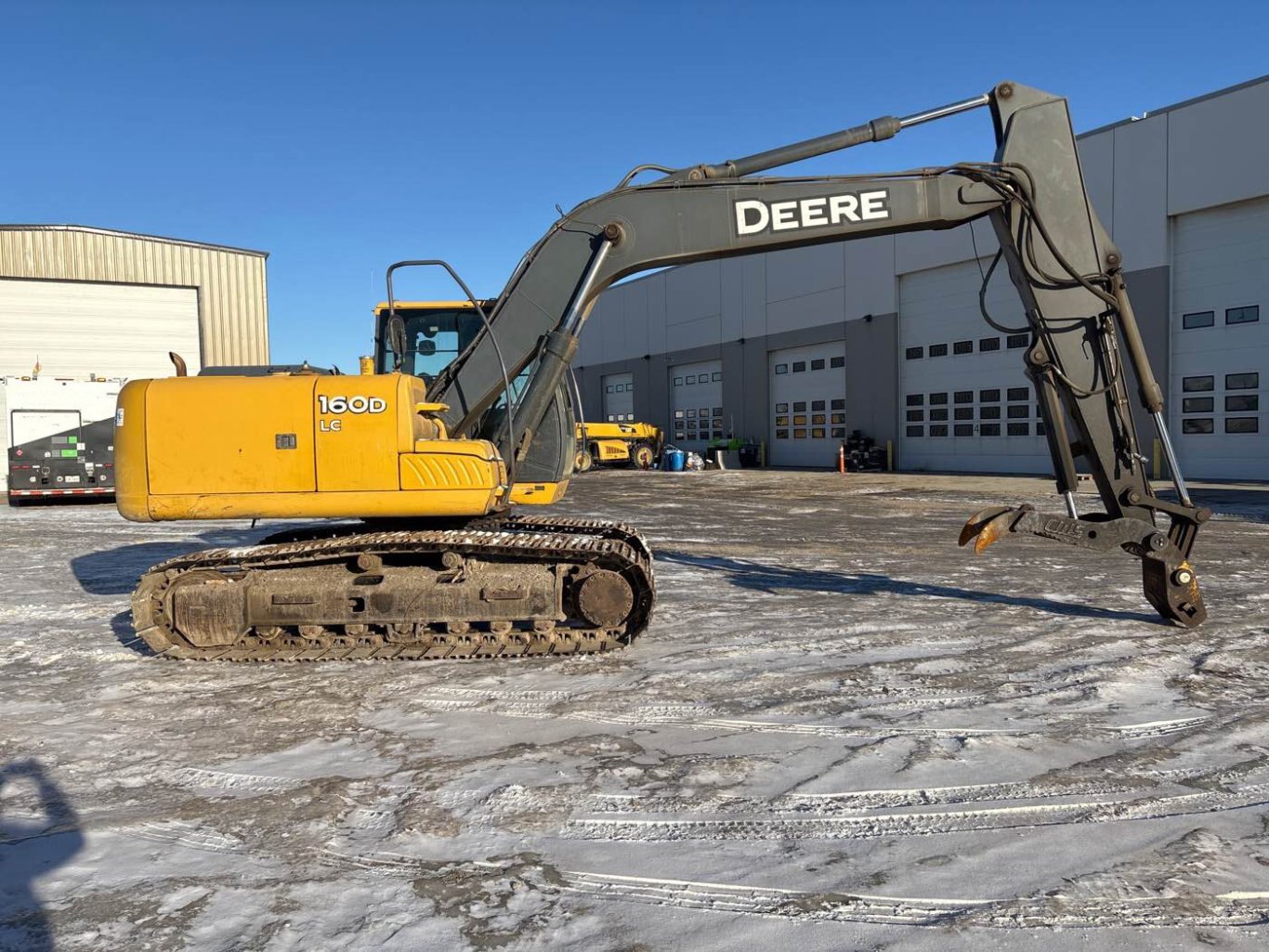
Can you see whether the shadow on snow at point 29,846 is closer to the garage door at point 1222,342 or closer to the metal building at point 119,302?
the garage door at point 1222,342

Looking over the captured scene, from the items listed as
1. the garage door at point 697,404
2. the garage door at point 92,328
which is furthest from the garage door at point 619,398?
the garage door at point 92,328

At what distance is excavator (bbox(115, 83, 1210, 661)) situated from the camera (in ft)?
19.1

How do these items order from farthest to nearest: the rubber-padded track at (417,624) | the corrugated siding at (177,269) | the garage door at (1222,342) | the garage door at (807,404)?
the garage door at (807,404) < the corrugated siding at (177,269) < the garage door at (1222,342) < the rubber-padded track at (417,624)

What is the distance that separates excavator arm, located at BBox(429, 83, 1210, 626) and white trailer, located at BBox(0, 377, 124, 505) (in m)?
16.2

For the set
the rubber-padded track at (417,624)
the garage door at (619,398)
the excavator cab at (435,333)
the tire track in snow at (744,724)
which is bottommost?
the tire track in snow at (744,724)

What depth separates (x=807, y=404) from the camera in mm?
32750

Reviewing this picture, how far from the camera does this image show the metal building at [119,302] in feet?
84.6

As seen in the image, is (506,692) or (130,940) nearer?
(130,940)

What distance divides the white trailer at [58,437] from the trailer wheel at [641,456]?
52.7ft

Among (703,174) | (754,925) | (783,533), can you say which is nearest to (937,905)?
(754,925)

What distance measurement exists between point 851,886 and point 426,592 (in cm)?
370

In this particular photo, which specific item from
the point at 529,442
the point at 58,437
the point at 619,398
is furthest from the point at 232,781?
the point at 619,398

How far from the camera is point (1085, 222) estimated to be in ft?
21.1

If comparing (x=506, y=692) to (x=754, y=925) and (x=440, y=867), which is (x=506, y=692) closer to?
(x=440, y=867)
